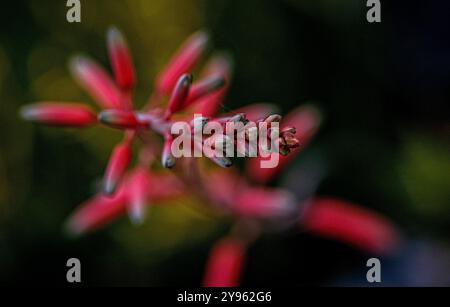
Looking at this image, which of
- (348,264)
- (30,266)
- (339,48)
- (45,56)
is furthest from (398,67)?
(30,266)

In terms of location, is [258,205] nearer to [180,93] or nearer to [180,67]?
[180,67]

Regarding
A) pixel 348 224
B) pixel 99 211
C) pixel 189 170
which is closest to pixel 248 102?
pixel 348 224

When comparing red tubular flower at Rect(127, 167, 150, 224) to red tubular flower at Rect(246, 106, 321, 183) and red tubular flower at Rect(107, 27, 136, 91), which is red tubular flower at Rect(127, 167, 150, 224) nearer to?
red tubular flower at Rect(107, 27, 136, 91)

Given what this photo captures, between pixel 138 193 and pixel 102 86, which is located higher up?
pixel 102 86

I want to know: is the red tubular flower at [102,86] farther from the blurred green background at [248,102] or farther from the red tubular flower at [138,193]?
the blurred green background at [248,102]

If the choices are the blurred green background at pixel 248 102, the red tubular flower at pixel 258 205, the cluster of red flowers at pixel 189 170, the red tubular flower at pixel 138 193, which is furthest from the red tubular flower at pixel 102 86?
the blurred green background at pixel 248 102

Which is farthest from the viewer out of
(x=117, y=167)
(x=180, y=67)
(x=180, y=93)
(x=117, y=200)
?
(x=117, y=200)
